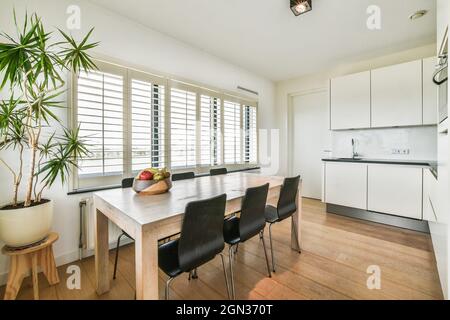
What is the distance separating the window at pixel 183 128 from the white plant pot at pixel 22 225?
156 cm

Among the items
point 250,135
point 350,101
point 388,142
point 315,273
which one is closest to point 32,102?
point 315,273

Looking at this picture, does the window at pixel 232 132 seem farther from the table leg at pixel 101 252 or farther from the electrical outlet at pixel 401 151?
the electrical outlet at pixel 401 151

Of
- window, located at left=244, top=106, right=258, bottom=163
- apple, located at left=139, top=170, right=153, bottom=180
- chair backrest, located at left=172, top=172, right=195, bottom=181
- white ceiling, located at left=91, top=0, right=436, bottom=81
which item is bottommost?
chair backrest, located at left=172, top=172, right=195, bottom=181

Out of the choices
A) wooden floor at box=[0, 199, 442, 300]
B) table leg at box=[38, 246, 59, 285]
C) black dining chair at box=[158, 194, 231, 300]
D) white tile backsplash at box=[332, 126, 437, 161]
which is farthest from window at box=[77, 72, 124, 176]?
white tile backsplash at box=[332, 126, 437, 161]

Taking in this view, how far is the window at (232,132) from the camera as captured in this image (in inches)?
144

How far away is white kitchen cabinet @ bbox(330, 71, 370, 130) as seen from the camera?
10.9 feet

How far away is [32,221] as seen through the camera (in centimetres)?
153

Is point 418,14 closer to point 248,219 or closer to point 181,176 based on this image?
point 248,219

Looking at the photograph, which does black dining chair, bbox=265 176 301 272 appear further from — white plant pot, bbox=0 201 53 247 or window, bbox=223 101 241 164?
white plant pot, bbox=0 201 53 247

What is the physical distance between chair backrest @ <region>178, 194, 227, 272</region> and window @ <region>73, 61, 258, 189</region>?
1.58m

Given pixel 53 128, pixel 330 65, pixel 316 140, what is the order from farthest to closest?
pixel 316 140, pixel 330 65, pixel 53 128
